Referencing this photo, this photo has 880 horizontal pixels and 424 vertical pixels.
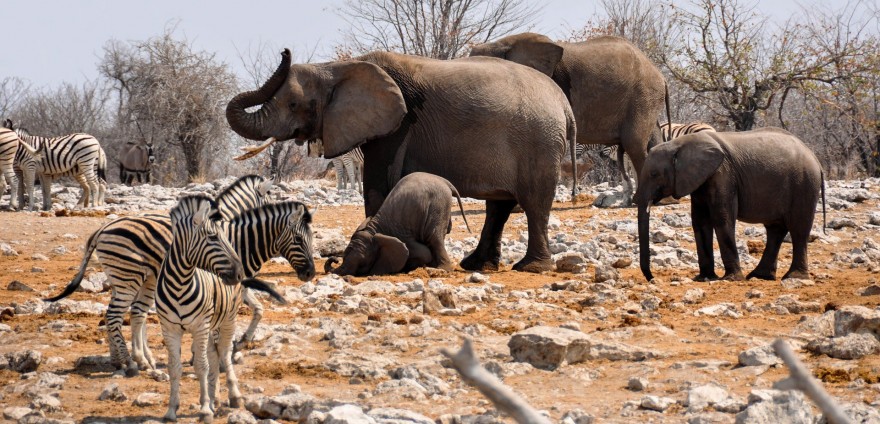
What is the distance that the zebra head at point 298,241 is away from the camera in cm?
716

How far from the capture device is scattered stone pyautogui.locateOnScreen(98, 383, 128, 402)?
21.2ft

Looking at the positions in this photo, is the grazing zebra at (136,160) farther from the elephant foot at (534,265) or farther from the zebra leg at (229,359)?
the zebra leg at (229,359)

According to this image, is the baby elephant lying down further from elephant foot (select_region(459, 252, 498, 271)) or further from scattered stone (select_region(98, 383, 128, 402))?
scattered stone (select_region(98, 383, 128, 402))

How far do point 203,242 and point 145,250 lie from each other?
129 cm

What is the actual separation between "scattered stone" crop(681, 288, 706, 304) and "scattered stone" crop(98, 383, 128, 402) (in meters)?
4.85

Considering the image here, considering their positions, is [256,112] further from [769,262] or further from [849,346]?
[849,346]

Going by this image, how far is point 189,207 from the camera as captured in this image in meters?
6.09

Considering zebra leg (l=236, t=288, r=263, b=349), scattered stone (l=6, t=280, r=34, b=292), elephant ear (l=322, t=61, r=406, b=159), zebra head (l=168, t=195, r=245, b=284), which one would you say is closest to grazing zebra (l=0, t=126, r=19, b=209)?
elephant ear (l=322, t=61, r=406, b=159)

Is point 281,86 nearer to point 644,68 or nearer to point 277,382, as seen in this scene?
point 277,382

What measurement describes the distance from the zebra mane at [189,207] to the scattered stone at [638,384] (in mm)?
2296

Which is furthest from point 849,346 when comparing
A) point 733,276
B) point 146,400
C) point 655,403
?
point 733,276

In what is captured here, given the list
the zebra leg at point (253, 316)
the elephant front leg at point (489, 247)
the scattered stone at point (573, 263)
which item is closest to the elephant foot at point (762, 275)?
the scattered stone at point (573, 263)

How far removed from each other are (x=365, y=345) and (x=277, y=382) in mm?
975

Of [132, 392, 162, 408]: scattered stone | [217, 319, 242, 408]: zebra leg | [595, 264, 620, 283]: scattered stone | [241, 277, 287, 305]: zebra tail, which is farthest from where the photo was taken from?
[595, 264, 620, 283]: scattered stone
